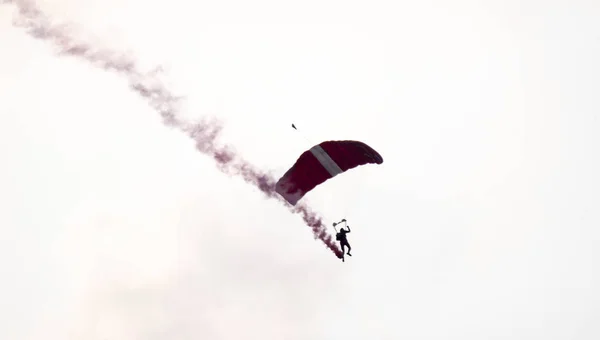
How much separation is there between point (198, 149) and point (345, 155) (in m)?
7.26

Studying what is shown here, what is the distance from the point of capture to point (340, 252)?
124 feet

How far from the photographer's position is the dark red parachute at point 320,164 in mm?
35594

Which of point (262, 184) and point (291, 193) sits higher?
point (262, 184)

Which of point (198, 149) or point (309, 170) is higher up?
point (198, 149)

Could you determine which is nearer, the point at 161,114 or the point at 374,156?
the point at 374,156

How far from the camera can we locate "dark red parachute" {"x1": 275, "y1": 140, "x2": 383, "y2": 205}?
3559cm

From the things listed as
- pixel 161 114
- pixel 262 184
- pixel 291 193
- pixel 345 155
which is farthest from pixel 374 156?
pixel 161 114

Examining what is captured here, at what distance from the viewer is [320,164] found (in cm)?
3575

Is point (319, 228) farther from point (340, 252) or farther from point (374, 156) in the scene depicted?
point (374, 156)

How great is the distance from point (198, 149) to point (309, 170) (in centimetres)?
593

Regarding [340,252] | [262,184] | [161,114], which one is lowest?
[340,252]

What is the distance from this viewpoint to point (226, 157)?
128 ft

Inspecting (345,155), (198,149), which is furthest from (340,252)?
(198,149)

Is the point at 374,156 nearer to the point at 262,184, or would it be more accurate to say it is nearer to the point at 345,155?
the point at 345,155
